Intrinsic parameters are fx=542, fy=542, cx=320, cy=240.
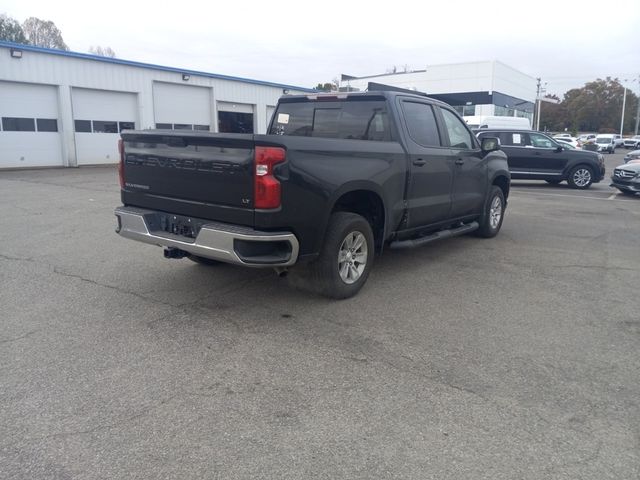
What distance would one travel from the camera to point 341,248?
5.16m

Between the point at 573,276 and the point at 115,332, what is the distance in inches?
200

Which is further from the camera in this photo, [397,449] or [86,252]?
[86,252]

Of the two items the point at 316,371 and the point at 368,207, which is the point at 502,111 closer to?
the point at 368,207

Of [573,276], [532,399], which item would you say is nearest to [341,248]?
[532,399]

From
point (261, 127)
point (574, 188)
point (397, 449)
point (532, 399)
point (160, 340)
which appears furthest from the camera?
point (261, 127)

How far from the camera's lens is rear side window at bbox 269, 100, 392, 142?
5.89m

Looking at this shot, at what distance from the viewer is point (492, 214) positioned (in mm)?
8391

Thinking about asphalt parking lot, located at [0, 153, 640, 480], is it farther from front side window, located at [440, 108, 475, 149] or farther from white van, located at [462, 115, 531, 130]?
white van, located at [462, 115, 531, 130]

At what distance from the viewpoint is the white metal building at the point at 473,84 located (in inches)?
2143

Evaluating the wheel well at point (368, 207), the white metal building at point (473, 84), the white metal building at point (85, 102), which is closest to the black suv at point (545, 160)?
the wheel well at point (368, 207)

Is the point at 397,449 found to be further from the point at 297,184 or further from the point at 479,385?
the point at 297,184

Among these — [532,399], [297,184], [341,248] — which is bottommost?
[532,399]

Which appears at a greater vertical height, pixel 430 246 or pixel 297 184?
pixel 297 184

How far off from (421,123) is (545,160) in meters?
12.8
